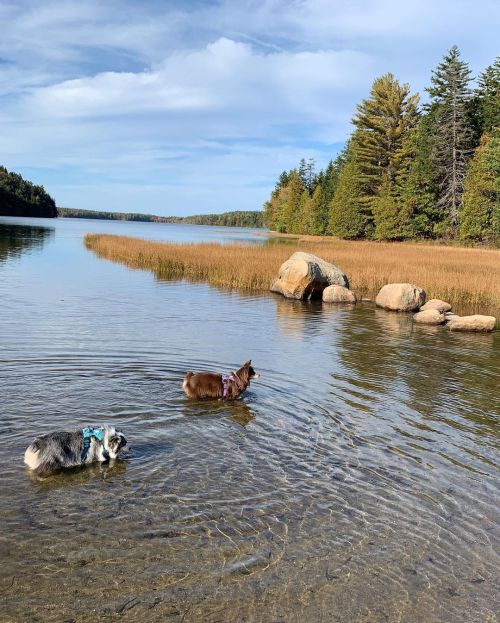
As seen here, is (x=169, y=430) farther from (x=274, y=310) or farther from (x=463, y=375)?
(x=274, y=310)

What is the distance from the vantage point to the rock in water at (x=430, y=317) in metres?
19.9

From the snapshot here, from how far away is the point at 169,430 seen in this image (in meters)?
7.78

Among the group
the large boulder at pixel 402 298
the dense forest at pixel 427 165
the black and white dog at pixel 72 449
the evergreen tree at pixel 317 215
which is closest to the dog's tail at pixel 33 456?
the black and white dog at pixel 72 449

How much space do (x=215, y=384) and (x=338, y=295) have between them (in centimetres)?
1558

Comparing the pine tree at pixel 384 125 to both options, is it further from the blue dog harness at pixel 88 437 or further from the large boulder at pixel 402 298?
the blue dog harness at pixel 88 437

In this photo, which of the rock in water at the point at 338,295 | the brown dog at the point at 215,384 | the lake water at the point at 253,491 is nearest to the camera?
the lake water at the point at 253,491

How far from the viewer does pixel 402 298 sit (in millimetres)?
22484

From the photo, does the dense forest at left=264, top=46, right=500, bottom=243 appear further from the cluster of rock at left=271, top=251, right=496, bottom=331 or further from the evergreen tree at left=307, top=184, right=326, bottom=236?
the cluster of rock at left=271, top=251, right=496, bottom=331

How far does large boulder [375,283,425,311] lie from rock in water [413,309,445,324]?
2.04 meters

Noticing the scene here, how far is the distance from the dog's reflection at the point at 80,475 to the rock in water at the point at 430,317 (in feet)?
51.2

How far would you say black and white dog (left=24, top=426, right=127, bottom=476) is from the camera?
615 cm

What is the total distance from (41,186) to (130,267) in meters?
157

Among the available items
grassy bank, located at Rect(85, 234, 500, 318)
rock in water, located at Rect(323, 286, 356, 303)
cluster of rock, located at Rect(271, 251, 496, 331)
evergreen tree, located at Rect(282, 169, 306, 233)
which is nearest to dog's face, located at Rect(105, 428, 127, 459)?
cluster of rock, located at Rect(271, 251, 496, 331)

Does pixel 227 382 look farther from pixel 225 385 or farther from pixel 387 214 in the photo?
pixel 387 214
